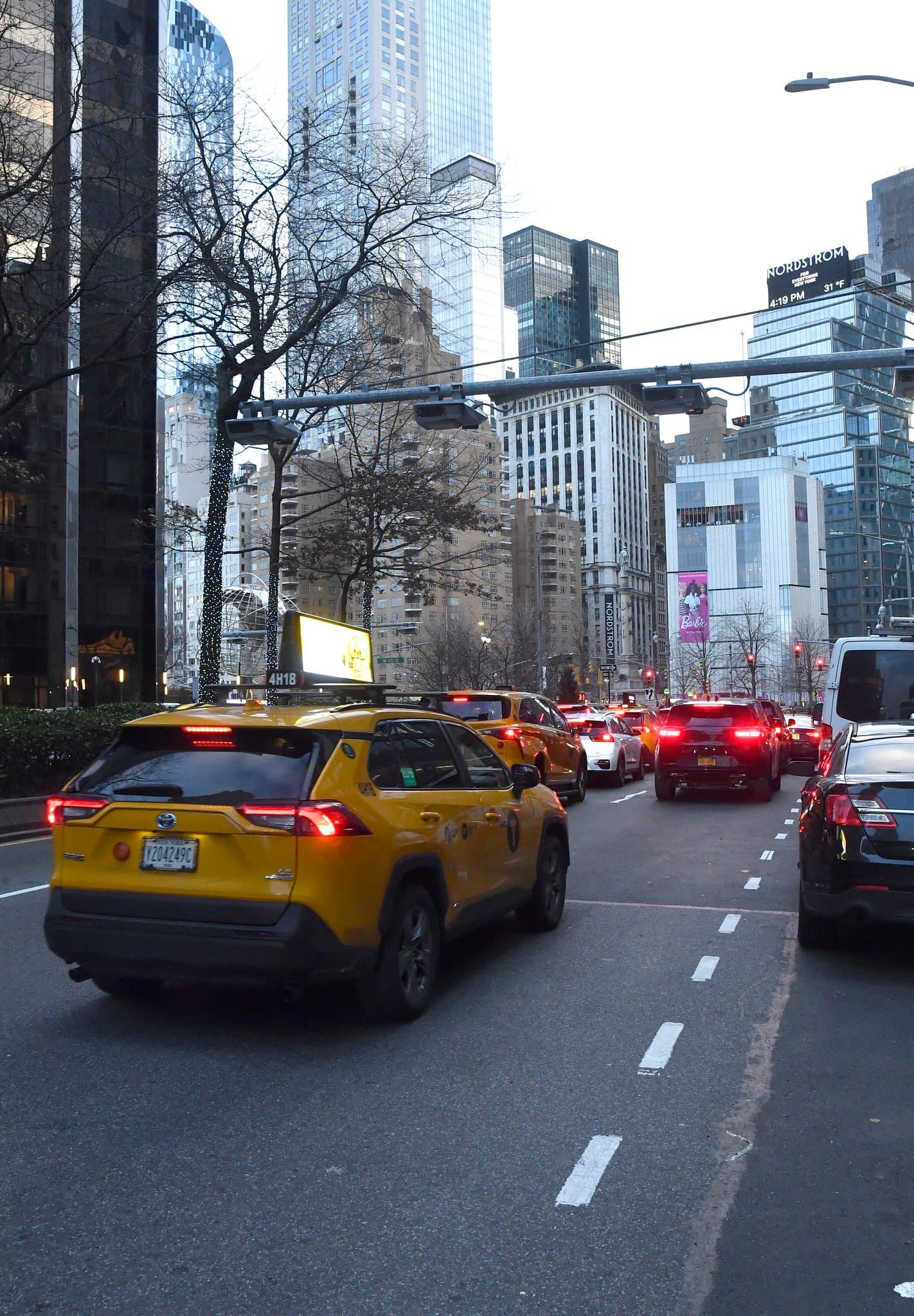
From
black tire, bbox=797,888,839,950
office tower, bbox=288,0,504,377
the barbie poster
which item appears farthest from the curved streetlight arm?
the barbie poster

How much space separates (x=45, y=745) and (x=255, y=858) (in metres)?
12.5

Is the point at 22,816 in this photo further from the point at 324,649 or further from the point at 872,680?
the point at 872,680

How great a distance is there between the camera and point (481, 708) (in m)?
16.9

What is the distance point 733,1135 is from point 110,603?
43.2 m

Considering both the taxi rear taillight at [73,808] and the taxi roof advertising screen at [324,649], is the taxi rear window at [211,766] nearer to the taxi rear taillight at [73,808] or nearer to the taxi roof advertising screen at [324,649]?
the taxi rear taillight at [73,808]

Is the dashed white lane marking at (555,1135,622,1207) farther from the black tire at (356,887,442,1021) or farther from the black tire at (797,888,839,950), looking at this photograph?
the black tire at (797,888,839,950)

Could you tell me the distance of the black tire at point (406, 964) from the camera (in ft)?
19.7

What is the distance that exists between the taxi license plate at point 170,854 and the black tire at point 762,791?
52.2 ft

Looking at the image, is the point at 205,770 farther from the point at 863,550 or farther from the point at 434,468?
the point at 863,550

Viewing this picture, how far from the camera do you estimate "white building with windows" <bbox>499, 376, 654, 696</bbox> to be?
183 m

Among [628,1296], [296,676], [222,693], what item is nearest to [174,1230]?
[628,1296]

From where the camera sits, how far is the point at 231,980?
18.6 feet

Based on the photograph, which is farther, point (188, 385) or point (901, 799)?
point (188, 385)

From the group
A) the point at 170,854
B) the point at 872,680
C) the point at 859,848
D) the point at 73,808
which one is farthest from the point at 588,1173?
the point at 872,680
